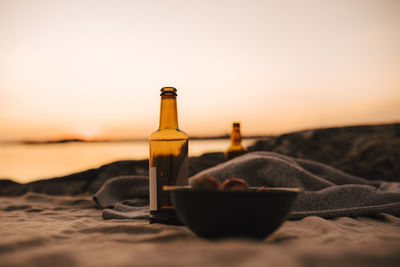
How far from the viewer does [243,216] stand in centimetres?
63

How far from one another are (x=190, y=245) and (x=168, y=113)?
1.69ft

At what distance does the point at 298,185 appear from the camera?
1304 millimetres

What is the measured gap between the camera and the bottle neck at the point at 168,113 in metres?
1.08

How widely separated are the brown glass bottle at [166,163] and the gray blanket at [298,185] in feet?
0.56

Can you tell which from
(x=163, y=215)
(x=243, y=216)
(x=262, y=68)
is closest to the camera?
(x=243, y=216)

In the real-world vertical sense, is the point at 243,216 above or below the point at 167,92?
below

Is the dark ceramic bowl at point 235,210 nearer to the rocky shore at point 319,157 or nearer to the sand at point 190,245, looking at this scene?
the sand at point 190,245

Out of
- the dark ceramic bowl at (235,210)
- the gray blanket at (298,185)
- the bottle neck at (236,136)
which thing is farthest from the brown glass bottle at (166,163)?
the bottle neck at (236,136)

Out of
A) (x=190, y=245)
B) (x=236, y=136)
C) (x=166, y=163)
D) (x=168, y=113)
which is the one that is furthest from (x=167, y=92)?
(x=236, y=136)

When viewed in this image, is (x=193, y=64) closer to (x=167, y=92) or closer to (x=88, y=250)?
(x=167, y=92)

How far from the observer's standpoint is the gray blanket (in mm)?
1154

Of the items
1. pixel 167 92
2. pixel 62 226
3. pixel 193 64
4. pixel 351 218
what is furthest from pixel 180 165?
pixel 193 64

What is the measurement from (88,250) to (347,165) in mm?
1997

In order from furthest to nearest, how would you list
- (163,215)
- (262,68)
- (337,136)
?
(337,136) < (262,68) < (163,215)
